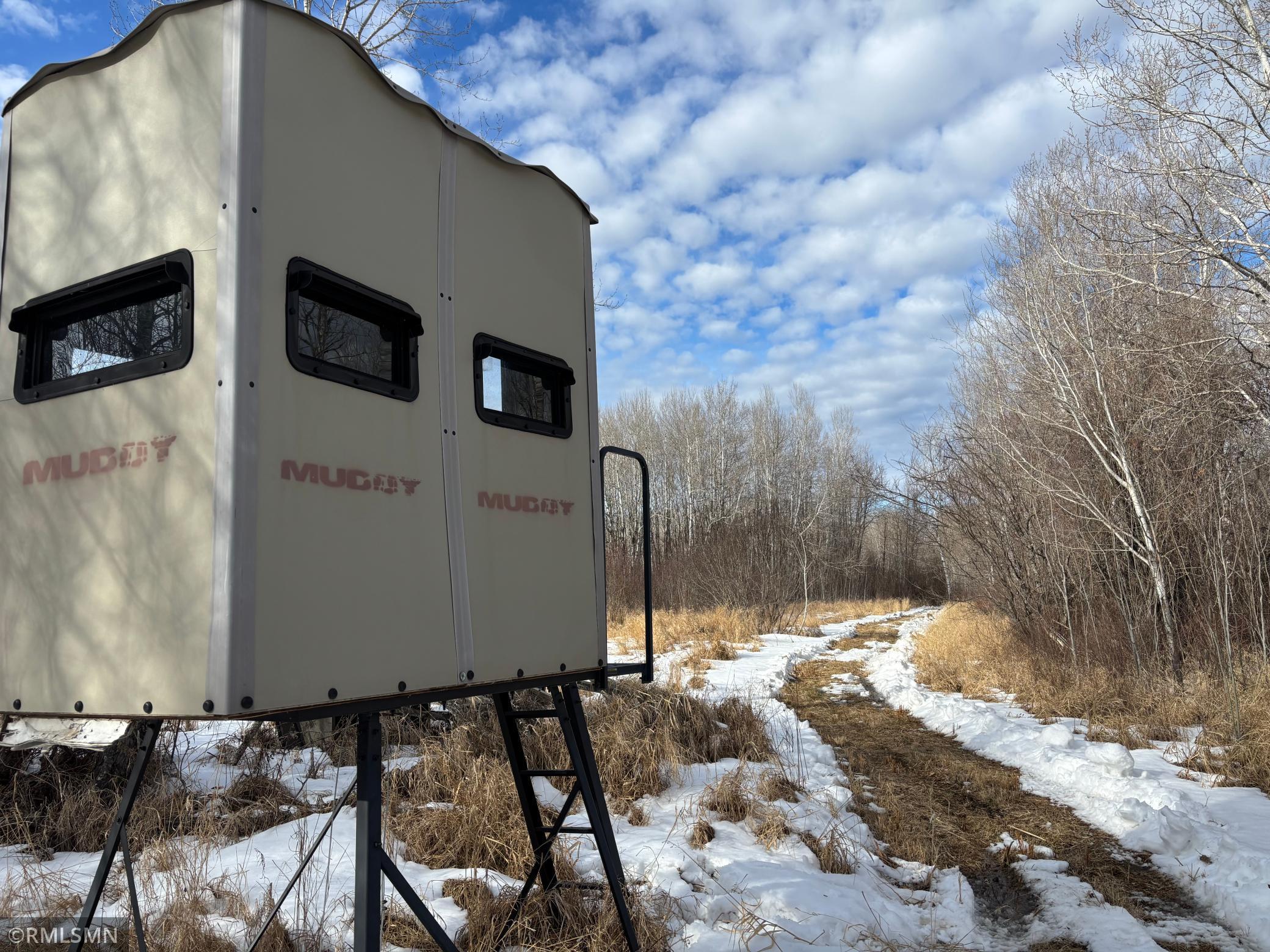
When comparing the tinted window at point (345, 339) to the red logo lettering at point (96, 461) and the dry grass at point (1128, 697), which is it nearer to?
the red logo lettering at point (96, 461)

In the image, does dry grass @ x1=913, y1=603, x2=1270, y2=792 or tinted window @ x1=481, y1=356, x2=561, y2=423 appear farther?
dry grass @ x1=913, y1=603, x2=1270, y2=792

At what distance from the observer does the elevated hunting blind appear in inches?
79.8

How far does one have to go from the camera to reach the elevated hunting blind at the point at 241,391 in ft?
6.65

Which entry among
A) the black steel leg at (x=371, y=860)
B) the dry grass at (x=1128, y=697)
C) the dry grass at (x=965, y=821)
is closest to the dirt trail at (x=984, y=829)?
the dry grass at (x=965, y=821)

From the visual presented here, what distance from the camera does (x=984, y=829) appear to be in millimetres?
5355

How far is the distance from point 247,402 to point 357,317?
55cm

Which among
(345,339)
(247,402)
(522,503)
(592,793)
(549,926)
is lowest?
(549,926)

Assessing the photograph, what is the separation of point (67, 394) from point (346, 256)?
0.89 metres

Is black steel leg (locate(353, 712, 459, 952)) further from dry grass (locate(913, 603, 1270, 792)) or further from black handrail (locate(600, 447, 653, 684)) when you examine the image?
dry grass (locate(913, 603, 1270, 792))

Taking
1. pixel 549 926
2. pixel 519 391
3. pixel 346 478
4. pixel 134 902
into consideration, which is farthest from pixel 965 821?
pixel 346 478

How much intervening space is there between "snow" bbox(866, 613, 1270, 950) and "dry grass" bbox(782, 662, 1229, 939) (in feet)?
0.47

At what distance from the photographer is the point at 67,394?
2.31 metres

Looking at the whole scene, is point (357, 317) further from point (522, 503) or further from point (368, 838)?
point (368, 838)

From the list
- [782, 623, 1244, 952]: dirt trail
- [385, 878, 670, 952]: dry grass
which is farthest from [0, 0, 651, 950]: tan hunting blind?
[782, 623, 1244, 952]: dirt trail
